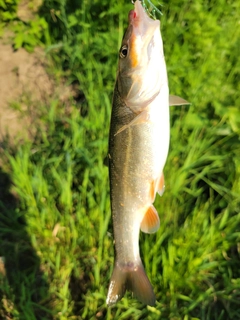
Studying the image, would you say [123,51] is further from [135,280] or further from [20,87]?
[20,87]

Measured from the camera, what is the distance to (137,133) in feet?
4.69

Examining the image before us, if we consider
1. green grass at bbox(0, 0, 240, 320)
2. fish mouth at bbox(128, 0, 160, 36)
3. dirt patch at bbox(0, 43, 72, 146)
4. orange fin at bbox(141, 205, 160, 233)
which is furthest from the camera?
dirt patch at bbox(0, 43, 72, 146)

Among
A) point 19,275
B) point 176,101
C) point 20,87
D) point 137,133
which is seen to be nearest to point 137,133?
point 137,133

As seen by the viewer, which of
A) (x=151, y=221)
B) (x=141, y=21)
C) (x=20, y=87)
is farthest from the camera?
(x=20, y=87)

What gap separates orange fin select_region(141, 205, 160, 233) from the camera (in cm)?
150

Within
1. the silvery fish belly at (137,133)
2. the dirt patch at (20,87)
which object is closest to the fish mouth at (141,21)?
the silvery fish belly at (137,133)

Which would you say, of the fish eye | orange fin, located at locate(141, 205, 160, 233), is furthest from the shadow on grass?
the fish eye

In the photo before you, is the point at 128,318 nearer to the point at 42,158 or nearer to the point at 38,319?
the point at 38,319

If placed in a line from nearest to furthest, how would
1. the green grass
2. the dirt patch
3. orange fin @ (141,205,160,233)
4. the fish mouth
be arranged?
the fish mouth, orange fin @ (141,205,160,233), the green grass, the dirt patch

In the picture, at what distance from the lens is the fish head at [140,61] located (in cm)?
134

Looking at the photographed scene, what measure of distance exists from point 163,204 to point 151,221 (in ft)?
2.28

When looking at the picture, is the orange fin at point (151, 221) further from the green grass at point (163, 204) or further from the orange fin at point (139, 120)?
the green grass at point (163, 204)

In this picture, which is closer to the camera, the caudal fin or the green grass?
the caudal fin

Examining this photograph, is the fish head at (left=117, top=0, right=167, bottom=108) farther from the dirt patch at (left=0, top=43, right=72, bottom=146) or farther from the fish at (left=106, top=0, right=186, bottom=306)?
the dirt patch at (left=0, top=43, right=72, bottom=146)
